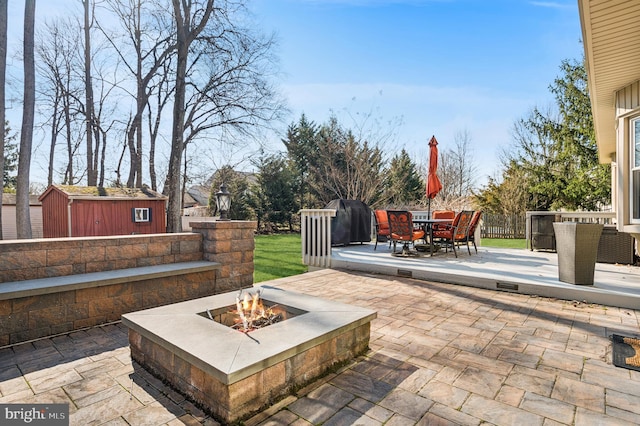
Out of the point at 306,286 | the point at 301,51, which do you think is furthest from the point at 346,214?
the point at 301,51

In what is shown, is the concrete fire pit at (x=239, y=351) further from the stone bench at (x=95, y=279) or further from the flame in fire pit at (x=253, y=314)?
the stone bench at (x=95, y=279)

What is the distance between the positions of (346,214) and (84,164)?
1667 centimetres

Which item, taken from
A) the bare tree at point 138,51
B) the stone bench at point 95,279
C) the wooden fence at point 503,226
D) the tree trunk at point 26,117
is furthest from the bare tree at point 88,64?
the wooden fence at point 503,226

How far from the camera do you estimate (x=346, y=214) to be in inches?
336

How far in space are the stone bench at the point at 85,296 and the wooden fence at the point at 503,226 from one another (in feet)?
41.9

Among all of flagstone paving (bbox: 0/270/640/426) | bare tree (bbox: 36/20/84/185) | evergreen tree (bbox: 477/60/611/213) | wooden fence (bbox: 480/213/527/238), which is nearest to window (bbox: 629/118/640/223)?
flagstone paving (bbox: 0/270/640/426)

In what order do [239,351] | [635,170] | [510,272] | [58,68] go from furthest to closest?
[58,68] < [510,272] < [635,170] < [239,351]

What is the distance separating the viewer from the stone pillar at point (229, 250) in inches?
175

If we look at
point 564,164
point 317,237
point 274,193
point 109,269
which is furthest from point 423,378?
point 274,193

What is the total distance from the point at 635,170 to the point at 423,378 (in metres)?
4.96

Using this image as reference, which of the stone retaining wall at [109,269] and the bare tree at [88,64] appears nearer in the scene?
the stone retaining wall at [109,269]

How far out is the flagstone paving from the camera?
1801 millimetres

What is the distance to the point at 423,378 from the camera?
7.19 ft

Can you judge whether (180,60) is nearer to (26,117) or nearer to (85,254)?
(26,117)
